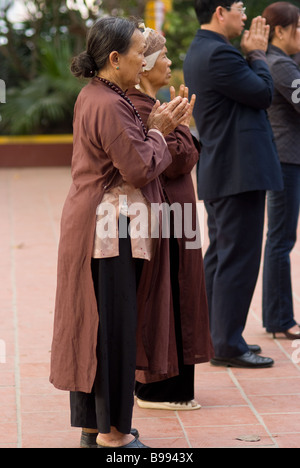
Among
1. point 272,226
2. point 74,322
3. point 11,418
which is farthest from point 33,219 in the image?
point 74,322

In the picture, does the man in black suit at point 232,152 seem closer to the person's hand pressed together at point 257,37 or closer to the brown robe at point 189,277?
the person's hand pressed together at point 257,37

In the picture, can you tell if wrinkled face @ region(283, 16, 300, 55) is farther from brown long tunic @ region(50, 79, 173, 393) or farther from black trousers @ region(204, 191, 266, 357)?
brown long tunic @ region(50, 79, 173, 393)

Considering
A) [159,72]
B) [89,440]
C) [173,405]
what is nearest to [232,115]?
[159,72]

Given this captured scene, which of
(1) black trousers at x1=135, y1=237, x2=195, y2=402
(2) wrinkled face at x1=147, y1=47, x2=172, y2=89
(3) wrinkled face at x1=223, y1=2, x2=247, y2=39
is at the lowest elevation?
(1) black trousers at x1=135, y1=237, x2=195, y2=402

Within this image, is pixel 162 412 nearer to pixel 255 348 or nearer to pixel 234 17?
pixel 255 348

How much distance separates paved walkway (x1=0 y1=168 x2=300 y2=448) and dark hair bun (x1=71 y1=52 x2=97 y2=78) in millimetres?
1587

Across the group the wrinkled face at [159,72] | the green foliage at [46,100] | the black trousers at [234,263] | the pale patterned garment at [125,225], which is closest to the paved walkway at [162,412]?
the black trousers at [234,263]

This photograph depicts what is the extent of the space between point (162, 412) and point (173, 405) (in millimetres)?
65

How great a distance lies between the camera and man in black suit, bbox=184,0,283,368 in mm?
4359

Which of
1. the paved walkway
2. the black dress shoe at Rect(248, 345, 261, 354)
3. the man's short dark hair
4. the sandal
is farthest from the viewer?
the black dress shoe at Rect(248, 345, 261, 354)

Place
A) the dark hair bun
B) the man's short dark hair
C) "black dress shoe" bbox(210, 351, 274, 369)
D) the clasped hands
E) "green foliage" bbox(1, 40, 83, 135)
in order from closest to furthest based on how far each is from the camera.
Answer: the dark hair bun → the clasped hands → the man's short dark hair → "black dress shoe" bbox(210, 351, 274, 369) → "green foliage" bbox(1, 40, 83, 135)

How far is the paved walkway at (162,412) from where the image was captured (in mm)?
3721

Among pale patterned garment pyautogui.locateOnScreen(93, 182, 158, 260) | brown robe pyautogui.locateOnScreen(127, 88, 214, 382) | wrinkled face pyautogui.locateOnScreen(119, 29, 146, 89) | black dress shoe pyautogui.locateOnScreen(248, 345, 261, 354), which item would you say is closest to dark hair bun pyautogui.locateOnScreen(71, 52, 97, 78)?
wrinkled face pyautogui.locateOnScreen(119, 29, 146, 89)
